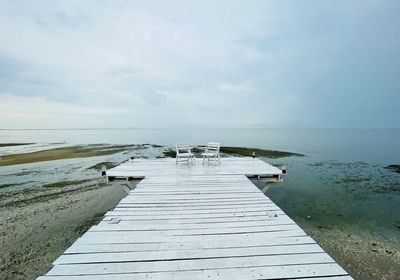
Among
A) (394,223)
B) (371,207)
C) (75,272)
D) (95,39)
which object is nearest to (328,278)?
(75,272)

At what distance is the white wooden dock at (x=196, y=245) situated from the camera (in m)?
2.92

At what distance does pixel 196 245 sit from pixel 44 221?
861 cm

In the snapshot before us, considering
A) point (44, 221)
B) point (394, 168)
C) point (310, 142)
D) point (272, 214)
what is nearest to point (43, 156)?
point (44, 221)

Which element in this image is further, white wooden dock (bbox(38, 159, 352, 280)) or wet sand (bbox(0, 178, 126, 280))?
wet sand (bbox(0, 178, 126, 280))

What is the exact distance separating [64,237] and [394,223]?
12.6 metres

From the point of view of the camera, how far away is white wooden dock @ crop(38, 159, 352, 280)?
2.92 meters

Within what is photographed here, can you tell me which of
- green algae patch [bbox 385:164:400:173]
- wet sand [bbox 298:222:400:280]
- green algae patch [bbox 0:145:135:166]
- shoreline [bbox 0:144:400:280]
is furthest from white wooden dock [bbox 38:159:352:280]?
green algae patch [bbox 0:145:135:166]

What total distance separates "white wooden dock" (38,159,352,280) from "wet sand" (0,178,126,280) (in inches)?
148

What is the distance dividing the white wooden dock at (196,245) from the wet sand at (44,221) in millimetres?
3770

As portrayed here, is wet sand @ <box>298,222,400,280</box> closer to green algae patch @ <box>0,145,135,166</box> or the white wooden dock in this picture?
the white wooden dock

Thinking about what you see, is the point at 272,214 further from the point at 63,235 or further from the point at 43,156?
the point at 43,156

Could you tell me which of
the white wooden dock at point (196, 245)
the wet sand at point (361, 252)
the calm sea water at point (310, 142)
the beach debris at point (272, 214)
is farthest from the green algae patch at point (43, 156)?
the wet sand at point (361, 252)

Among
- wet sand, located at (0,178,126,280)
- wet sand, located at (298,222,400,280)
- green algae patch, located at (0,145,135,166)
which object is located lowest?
wet sand, located at (298,222,400,280)

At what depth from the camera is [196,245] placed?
3586 mm
